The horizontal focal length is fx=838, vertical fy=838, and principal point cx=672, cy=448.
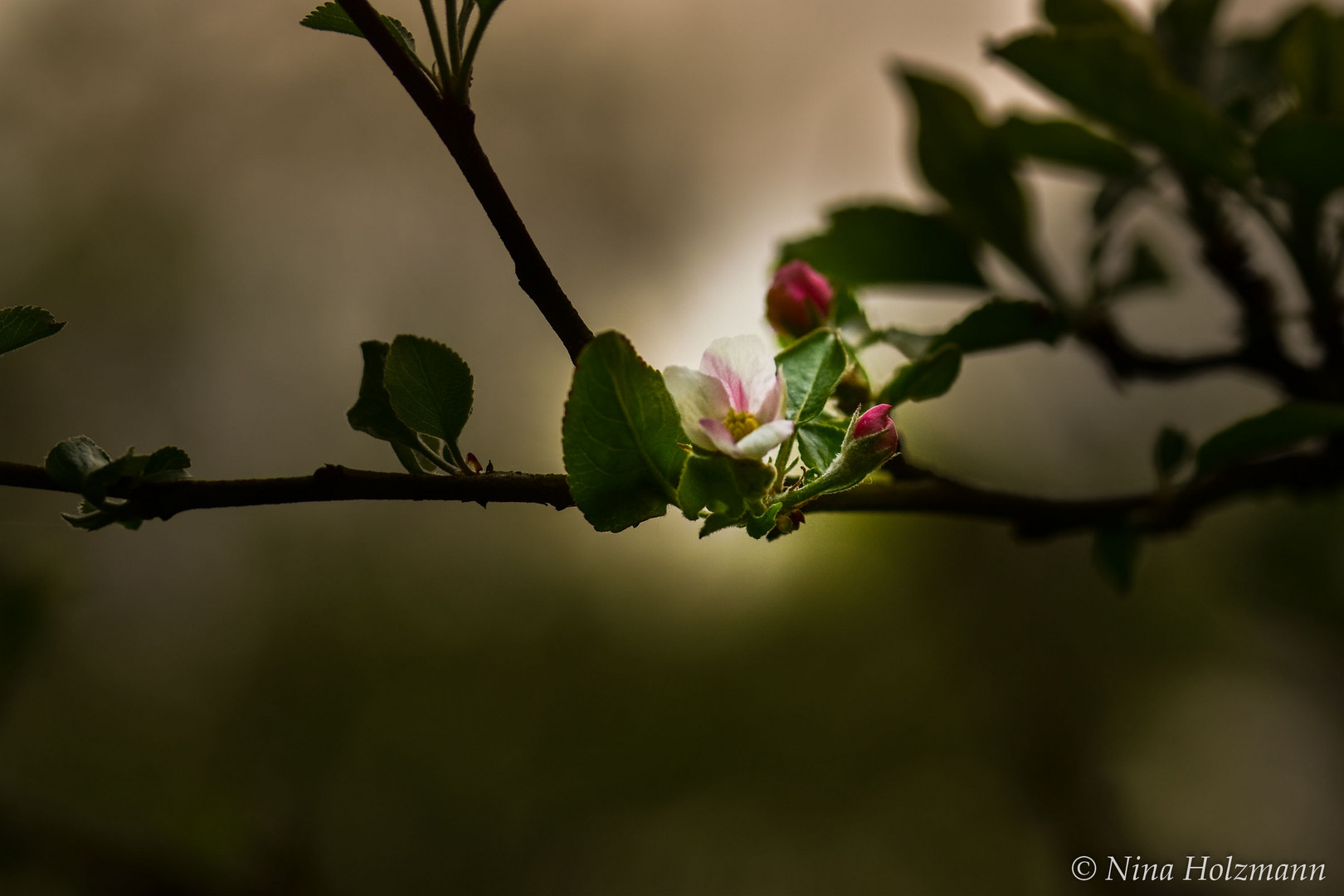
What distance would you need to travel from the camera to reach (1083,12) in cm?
54

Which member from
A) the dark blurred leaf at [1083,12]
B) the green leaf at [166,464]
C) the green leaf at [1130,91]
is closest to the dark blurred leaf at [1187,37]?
the dark blurred leaf at [1083,12]

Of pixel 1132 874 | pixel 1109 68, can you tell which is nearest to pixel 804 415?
pixel 1109 68

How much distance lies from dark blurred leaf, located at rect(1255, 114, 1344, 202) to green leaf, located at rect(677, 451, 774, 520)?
1.14 ft

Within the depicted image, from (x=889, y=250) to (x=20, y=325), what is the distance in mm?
449

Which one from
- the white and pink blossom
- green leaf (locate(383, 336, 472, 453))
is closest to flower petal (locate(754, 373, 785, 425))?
the white and pink blossom

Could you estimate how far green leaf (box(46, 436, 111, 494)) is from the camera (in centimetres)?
25

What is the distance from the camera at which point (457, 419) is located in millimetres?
306

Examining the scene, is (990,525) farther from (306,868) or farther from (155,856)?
(155,856)

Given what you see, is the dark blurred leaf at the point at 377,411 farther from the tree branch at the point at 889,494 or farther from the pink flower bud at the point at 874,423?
the pink flower bud at the point at 874,423

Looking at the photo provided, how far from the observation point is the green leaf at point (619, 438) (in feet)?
0.81

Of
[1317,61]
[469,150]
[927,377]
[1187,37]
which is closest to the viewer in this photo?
[469,150]

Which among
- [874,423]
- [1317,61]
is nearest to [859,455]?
[874,423]

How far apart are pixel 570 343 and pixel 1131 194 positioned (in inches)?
18.9

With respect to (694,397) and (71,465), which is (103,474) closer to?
(71,465)
